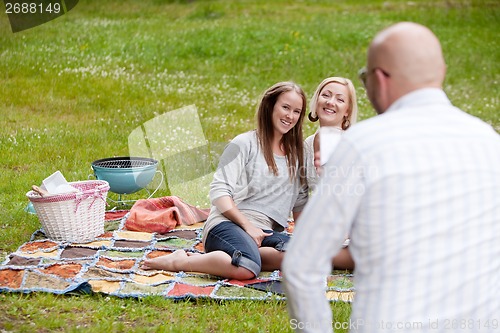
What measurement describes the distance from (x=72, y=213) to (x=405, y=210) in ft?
11.1

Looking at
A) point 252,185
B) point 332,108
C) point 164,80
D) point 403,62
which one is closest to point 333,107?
point 332,108

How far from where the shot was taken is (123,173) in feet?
18.5

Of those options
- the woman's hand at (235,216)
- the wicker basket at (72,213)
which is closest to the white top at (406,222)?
the woman's hand at (235,216)

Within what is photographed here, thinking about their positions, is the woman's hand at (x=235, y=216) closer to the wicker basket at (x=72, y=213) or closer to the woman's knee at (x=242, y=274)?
the woman's knee at (x=242, y=274)

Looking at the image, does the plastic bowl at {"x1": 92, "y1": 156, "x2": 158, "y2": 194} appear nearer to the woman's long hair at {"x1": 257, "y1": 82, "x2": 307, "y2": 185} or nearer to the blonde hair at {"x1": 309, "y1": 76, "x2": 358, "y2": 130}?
the woman's long hair at {"x1": 257, "y1": 82, "x2": 307, "y2": 185}

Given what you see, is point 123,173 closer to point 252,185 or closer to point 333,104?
point 252,185

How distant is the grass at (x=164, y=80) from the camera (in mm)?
4051

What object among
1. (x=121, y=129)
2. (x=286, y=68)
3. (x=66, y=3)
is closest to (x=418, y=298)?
(x=121, y=129)

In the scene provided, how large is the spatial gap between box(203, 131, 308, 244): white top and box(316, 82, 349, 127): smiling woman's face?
362mm

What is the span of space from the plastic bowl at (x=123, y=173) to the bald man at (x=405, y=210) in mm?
3710

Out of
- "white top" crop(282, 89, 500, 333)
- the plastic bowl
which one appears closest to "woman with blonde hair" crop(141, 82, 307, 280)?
the plastic bowl

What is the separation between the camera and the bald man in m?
1.99

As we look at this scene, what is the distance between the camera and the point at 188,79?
34.5ft

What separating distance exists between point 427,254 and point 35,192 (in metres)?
3.54
